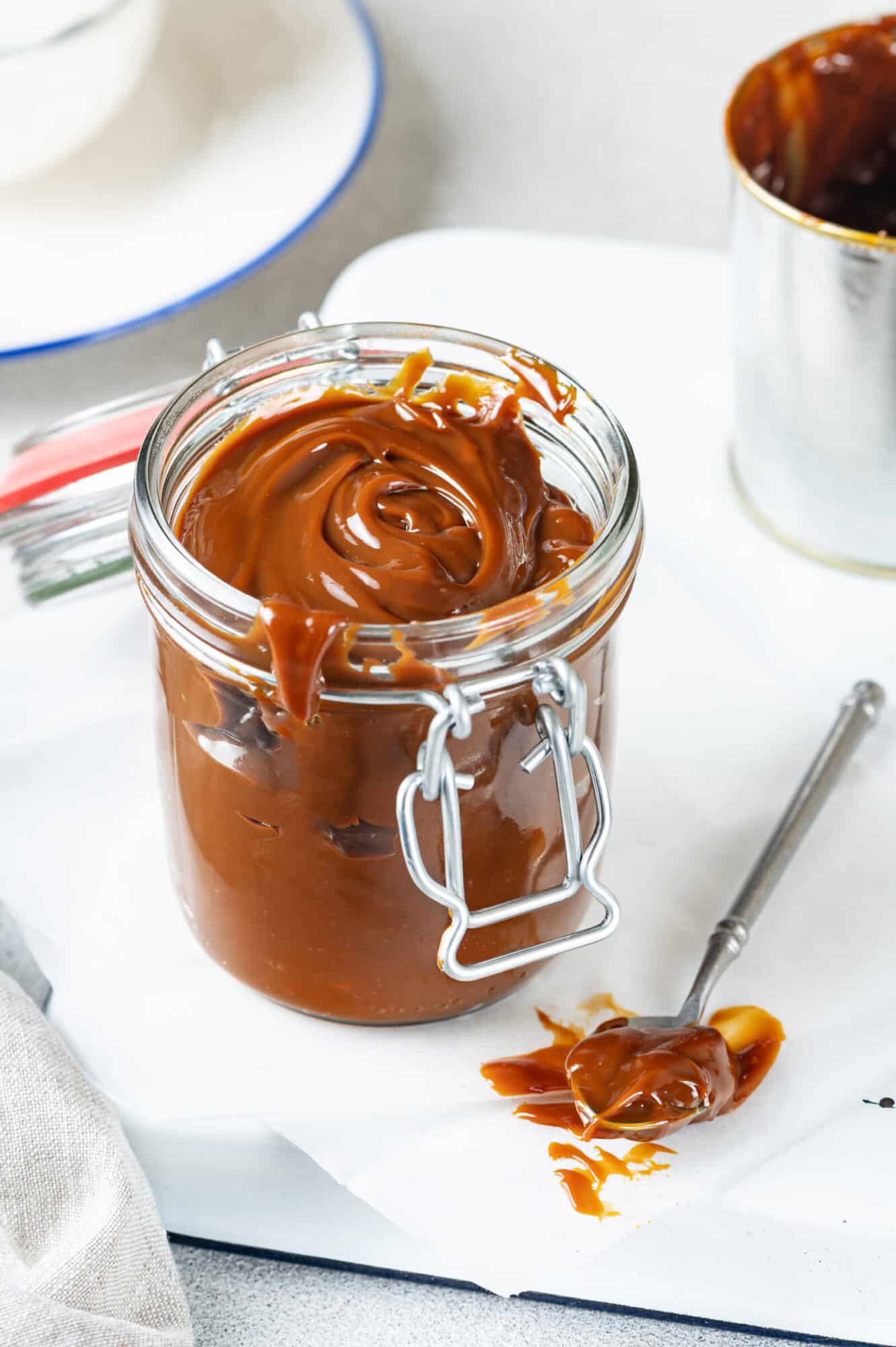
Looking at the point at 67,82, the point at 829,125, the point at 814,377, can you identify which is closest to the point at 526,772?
the point at 814,377

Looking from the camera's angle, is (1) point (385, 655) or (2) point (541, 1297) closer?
(1) point (385, 655)

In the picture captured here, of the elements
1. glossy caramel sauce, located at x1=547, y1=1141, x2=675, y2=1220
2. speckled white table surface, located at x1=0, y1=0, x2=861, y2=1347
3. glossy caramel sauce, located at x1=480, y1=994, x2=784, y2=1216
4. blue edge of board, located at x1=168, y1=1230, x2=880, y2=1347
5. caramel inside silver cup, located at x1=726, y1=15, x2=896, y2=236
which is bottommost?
blue edge of board, located at x1=168, y1=1230, x2=880, y2=1347

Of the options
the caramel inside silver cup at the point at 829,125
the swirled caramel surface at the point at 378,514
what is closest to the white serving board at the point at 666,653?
the caramel inside silver cup at the point at 829,125

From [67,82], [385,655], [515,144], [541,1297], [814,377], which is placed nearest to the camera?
[385,655]

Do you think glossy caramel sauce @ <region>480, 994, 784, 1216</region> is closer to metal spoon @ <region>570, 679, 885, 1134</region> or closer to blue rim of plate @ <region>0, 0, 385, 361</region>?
metal spoon @ <region>570, 679, 885, 1134</region>

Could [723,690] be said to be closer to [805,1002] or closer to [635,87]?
[805,1002]

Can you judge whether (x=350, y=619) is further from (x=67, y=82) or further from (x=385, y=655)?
(x=67, y=82)

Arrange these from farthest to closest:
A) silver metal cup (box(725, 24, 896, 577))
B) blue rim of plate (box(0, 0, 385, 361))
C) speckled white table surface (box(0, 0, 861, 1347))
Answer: speckled white table surface (box(0, 0, 861, 1347)), blue rim of plate (box(0, 0, 385, 361)), silver metal cup (box(725, 24, 896, 577))

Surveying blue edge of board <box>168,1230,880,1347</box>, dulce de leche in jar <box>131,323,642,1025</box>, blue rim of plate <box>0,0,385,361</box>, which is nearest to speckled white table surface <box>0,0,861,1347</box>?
blue rim of plate <box>0,0,385,361</box>
